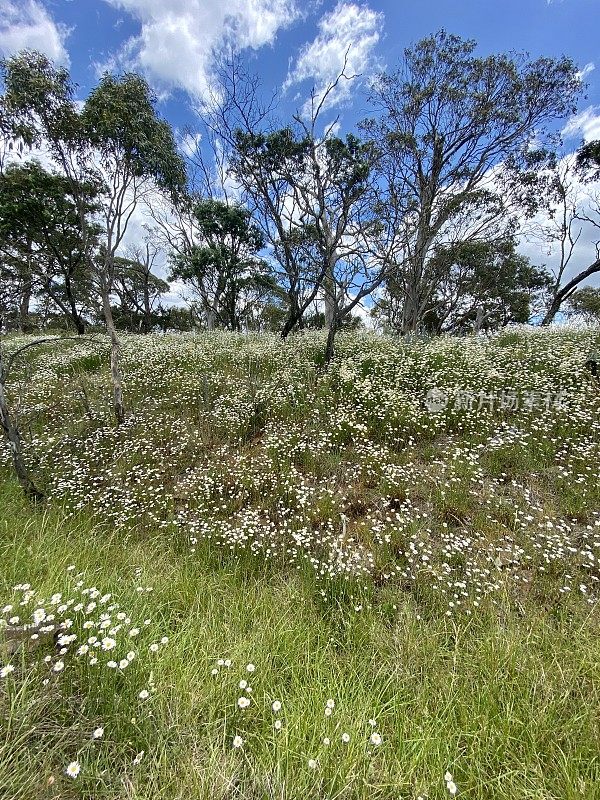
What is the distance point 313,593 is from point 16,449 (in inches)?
157

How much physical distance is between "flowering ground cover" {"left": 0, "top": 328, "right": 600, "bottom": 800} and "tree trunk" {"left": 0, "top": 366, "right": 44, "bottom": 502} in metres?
0.24

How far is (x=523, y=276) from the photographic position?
22750 mm

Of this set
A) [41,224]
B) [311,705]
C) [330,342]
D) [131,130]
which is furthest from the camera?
[41,224]

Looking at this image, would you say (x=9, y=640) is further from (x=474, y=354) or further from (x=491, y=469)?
(x=474, y=354)

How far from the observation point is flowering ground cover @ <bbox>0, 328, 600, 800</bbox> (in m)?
1.70

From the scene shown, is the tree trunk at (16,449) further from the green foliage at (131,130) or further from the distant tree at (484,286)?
the distant tree at (484,286)

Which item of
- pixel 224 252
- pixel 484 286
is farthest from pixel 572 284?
pixel 224 252

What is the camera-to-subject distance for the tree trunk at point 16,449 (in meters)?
3.91

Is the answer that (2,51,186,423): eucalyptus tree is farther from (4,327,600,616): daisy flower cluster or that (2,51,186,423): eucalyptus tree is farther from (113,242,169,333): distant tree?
(113,242,169,333): distant tree

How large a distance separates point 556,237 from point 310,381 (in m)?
18.2

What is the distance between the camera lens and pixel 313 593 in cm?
300

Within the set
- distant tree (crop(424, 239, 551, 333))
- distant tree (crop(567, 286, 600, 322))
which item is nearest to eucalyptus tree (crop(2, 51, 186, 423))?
distant tree (crop(424, 239, 551, 333))

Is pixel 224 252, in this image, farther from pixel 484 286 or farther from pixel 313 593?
pixel 484 286

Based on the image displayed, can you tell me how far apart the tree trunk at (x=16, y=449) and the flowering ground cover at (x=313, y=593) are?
9.4 inches
